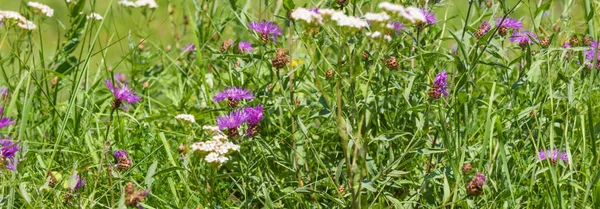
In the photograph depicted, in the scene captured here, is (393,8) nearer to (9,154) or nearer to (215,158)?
(215,158)

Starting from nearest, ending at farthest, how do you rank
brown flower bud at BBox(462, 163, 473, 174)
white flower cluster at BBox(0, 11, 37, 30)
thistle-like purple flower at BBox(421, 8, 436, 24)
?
1. brown flower bud at BBox(462, 163, 473, 174)
2. thistle-like purple flower at BBox(421, 8, 436, 24)
3. white flower cluster at BBox(0, 11, 37, 30)

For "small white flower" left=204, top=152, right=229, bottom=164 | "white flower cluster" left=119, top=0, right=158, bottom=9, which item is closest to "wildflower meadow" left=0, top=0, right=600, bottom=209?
"small white flower" left=204, top=152, right=229, bottom=164

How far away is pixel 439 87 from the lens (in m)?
1.46

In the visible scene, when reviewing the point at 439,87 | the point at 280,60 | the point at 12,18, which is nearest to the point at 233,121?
the point at 280,60

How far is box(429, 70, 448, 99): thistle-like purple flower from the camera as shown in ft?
4.75

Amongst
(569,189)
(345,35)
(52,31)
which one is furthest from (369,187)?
(52,31)

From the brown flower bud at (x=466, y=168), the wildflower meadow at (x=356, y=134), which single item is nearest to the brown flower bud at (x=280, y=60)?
the wildflower meadow at (x=356, y=134)

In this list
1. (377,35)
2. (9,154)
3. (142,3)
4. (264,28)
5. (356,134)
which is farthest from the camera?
(142,3)

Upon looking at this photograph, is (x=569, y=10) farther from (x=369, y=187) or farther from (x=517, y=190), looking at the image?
(x=369, y=187)

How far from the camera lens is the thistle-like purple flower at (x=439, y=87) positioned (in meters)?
1.45

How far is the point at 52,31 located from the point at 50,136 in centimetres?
268

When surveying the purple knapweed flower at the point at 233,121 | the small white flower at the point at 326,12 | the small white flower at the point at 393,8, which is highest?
the small white flower at the point at 393,8

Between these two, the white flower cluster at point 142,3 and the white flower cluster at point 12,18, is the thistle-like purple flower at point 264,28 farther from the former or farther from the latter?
the white flower cluster at point 142,3

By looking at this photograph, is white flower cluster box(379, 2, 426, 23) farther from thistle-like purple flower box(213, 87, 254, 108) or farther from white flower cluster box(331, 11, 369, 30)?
thistle-like purple flower box(213, 87, 254, 108)
